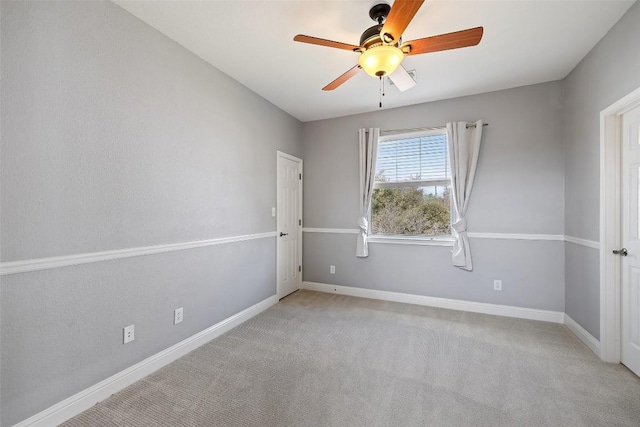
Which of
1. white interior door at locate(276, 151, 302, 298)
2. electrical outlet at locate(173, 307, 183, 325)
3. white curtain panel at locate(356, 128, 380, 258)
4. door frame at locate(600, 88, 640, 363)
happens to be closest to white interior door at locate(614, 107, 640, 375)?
door frame at locate(600, 88, 640, 363)

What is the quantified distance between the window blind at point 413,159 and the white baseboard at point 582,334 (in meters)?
2.00

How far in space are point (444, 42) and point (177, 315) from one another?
9.42ft

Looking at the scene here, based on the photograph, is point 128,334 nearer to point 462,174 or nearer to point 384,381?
point 384,381

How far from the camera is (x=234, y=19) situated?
2.04 metres

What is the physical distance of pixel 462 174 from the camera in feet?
11.0

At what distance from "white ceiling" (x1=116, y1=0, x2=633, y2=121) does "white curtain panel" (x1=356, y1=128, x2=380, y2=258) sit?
28.1 inches

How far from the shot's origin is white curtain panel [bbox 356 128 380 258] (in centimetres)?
386

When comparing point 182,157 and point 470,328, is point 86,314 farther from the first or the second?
point 470,328

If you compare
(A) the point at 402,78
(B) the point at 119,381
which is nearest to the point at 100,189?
(B) the point at 119,381

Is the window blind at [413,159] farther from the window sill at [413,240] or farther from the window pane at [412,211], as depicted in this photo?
the window sill at [413,240]

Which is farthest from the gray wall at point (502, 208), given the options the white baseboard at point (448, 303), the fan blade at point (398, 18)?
the fan blade at point (398, 18)

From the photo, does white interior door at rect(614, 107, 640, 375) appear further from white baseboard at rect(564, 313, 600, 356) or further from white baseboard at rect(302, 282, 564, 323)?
white baseboard at rect(302, 282, 564, 323)

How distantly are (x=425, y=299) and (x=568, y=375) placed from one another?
63.9 inches

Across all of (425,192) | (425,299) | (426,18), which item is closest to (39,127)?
(426,18)
